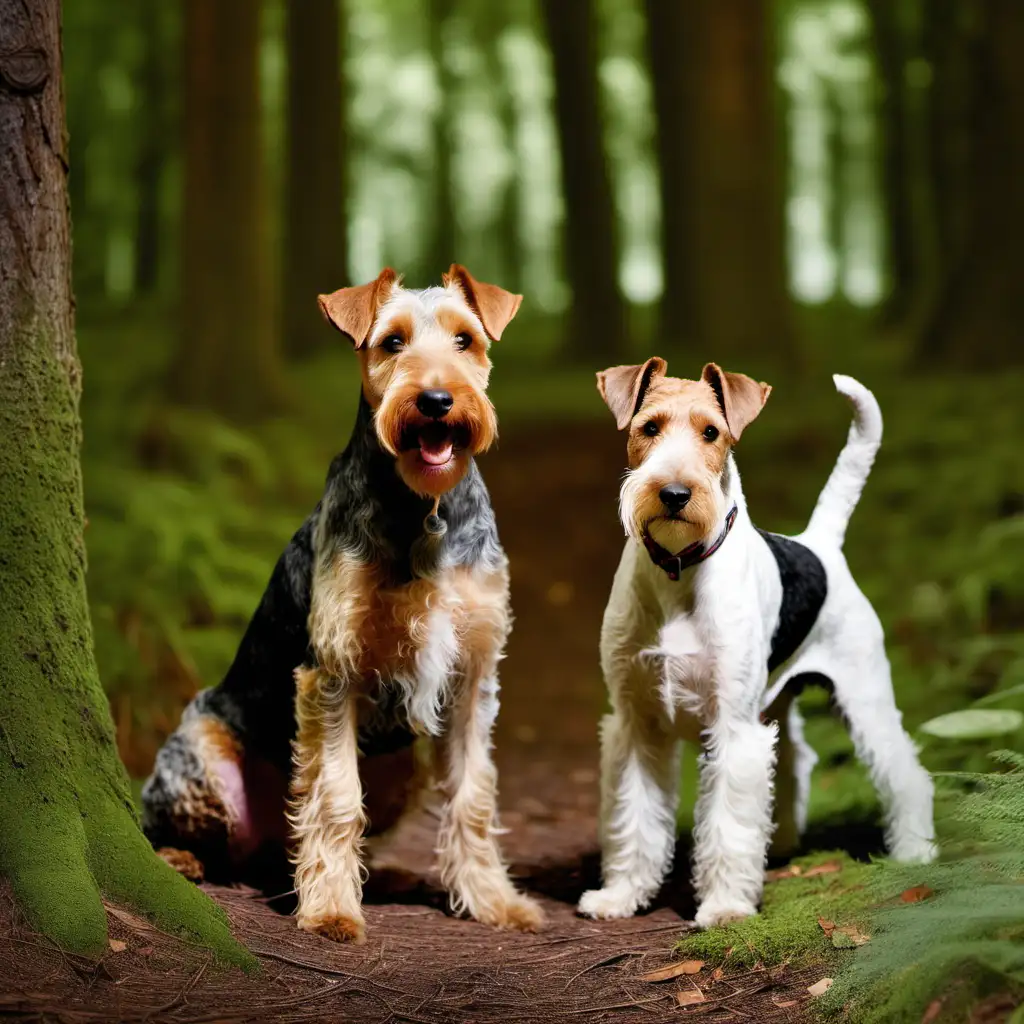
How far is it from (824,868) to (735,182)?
30.8 feet

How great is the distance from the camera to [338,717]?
4.09 m

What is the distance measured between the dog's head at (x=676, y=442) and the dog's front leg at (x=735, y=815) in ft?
2.31

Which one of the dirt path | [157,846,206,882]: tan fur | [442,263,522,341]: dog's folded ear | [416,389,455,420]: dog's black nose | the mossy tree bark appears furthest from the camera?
[157,846,206,882]: tan fur

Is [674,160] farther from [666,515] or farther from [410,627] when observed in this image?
[410,627]

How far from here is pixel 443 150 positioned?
77.3 ft

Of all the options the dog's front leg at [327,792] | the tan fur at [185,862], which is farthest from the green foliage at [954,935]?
the tan fur at [185,862]

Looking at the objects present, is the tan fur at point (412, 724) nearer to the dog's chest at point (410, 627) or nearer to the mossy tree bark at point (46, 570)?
the dog's chest at point (410, 627)

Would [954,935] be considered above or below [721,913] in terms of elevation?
above

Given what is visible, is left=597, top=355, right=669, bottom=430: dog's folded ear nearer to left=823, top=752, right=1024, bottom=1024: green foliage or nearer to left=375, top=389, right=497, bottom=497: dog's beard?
left=375, top=389, right=497, bottom=497: dog's beard

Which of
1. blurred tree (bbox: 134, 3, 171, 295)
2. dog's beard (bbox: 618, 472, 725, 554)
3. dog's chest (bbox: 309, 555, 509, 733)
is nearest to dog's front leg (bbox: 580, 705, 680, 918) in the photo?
dog's chest (bbox: 309, 555, 509, 733)

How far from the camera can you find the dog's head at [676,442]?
380 centimetres

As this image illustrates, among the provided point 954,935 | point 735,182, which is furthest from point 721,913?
point 735,182

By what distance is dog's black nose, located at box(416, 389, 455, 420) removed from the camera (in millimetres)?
3703

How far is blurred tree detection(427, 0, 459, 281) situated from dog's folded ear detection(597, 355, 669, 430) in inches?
707
